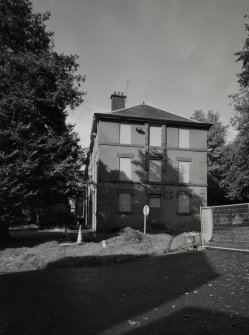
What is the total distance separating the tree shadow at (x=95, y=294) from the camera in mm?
5285

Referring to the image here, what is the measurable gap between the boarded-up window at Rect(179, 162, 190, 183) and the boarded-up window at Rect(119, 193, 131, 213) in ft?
15.8

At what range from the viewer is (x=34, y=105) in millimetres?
18016

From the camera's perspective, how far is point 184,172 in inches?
1141

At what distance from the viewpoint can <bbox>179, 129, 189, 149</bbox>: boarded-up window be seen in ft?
96.7

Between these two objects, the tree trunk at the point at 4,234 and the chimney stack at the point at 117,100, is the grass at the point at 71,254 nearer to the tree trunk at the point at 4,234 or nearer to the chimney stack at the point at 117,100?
the tree trunk at the point at 4,234

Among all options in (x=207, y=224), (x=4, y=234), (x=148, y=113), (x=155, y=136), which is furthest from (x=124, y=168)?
(x=207, y=224)

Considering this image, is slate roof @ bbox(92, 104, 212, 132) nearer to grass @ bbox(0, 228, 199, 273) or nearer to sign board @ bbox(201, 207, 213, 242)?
grass @ bbox(0, 228, 199, 273)

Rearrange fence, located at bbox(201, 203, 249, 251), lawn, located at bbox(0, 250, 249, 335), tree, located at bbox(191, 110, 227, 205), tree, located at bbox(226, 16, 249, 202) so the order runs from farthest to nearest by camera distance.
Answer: tree, located at bbox(191, 110, 227, 205)
tree, located at bbox(226, 16, 249, 202)
fence, located at bbox(201, 203, 249, 251)
lawn, located at bbox(0, 250, 249, 335)

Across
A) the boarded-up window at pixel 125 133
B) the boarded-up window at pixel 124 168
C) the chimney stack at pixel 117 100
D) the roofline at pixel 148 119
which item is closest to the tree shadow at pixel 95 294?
the boarded-up window at pixel 124 168

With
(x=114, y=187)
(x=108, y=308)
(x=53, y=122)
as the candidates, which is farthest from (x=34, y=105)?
(x=108, y=308)

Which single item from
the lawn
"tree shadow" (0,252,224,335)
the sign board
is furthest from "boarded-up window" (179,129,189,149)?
the lawn

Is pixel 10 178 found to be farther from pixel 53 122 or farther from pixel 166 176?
pixel 166 176

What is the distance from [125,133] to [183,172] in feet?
19.3

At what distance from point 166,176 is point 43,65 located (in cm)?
1421
